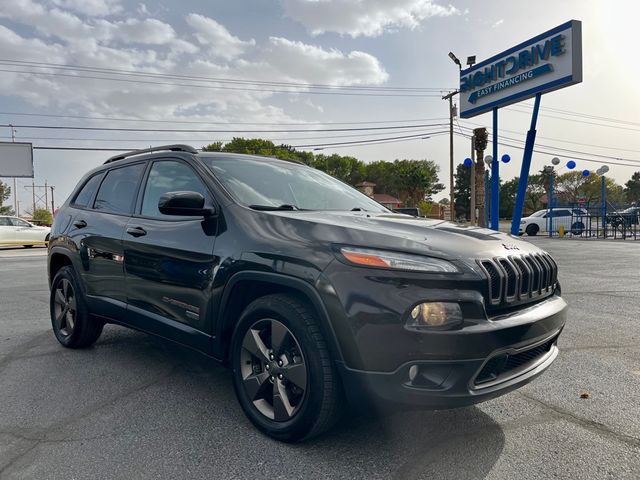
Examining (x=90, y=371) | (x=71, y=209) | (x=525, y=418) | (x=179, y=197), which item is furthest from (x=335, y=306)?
(x=71, y=209)

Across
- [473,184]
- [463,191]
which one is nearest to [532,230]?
[473,184]

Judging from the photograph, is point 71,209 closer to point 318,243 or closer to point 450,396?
point 318,243

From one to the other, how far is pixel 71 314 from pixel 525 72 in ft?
55.5

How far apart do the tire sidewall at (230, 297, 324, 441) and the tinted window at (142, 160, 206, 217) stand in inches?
42.0

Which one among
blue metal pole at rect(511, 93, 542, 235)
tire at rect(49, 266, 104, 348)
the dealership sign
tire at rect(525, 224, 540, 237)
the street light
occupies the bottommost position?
tire at rect(49, 266, 104, 348)

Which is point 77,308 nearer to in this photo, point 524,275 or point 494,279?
point 494,279

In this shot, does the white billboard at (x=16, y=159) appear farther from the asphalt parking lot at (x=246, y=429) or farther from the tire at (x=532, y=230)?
the asphalt parking lot at (x=246, y=429)

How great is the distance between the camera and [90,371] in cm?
382

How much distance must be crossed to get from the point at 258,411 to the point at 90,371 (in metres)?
1.87

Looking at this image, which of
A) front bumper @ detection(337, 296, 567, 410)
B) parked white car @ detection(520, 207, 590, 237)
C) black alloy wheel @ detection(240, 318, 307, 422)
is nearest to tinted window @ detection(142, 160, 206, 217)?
black alloy wheel @ detection(240, 318, 307, 422)

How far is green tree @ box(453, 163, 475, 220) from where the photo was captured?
6869cm

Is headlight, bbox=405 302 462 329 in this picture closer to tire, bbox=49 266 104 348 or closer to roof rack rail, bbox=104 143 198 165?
roof rack rail, bbox=104 143 198 165

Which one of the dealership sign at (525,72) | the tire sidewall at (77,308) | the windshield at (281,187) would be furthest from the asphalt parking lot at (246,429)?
the dealership sign at (525,72)

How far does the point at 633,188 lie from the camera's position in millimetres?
85000
